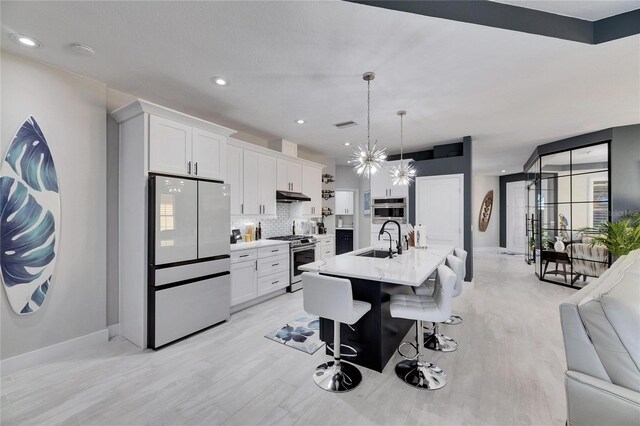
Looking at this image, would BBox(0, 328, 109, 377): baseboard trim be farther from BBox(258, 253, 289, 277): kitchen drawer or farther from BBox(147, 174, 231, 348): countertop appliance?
BBox(258, 253, 289, 277): kitchen drawer

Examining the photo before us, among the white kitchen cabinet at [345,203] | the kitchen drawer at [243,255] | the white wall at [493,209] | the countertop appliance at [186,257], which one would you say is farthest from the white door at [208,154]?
the white wall at [493,209]

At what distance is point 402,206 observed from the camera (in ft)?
19.5

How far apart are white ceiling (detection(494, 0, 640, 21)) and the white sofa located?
6.38 ft

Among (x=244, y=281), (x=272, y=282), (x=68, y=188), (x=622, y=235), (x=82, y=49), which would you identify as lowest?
(x=272, y=282)

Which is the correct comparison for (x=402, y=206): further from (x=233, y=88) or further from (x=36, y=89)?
→ (x=36, y=89)

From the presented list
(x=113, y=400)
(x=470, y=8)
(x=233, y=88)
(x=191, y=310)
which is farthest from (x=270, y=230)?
(x=470, y=8)

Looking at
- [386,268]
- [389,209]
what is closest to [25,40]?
[386,268]

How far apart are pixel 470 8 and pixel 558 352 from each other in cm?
333

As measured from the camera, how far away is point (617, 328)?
1163 mm

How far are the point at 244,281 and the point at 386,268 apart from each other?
7.42 ft

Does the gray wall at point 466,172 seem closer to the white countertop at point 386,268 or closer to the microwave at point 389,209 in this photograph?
the microwave at point 389,209

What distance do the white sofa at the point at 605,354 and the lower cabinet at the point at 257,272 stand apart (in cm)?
337

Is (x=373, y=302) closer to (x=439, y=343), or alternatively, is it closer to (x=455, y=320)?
(x=439, y=343)

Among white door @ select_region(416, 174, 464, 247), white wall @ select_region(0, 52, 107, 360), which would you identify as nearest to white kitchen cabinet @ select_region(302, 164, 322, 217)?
white door @ select_region(416, 174, 464, 247)
